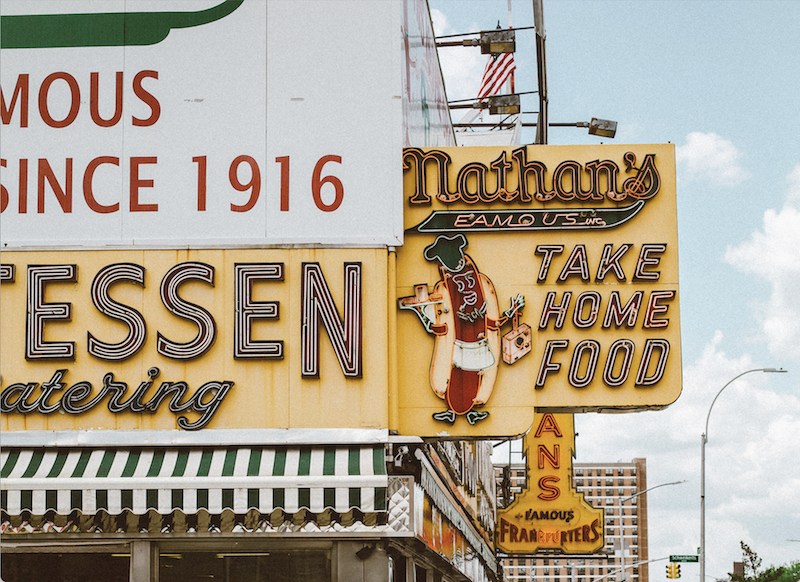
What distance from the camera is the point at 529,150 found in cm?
1198

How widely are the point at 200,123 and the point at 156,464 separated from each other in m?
3.70

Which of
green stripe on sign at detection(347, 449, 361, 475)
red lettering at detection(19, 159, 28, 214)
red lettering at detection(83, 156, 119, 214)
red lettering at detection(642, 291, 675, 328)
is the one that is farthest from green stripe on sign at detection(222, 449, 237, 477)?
red lettering at detection(642, 291, 675, 328)

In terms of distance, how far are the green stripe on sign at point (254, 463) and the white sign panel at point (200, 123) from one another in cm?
221

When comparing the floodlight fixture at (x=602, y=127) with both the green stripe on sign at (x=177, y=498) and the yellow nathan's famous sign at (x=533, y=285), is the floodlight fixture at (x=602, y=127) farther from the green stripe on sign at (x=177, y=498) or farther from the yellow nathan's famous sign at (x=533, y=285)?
the green stripe on sign at (x=177, y=498)

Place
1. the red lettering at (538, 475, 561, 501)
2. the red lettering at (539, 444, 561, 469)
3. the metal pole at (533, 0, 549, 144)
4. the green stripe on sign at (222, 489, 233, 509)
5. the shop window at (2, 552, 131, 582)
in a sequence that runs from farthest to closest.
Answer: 1. the red lettering at (539, 444, 561, 469)
2. the red lettering at (538, 475, 561, 501)
3. the metal pole at (533, 0, 549, 144)
4. the shop window at (2, 552, 131, 582)
5. the green stripe on sign at (222, 489, 233, 509)

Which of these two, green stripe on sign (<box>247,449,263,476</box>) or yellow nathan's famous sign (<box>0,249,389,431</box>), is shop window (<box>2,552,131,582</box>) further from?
green stripe on sign (<box>247,449,263,476</box>)

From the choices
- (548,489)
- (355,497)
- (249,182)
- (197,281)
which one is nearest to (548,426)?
(548,489)

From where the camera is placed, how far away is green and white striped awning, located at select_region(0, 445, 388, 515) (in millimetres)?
9898

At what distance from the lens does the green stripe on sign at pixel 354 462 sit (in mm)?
10281

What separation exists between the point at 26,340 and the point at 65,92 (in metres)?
2.78

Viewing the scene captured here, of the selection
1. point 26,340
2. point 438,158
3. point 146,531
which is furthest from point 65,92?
point 146,531

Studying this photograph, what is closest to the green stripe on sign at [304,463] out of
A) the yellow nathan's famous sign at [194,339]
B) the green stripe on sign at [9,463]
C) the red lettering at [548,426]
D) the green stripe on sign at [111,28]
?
the yellow nathan's famous sign at [194,339]

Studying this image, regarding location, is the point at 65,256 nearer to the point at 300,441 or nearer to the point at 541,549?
the point at 300,441

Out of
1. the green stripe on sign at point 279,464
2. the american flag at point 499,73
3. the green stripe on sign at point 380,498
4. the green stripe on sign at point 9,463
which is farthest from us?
the american flag at point 499,73
